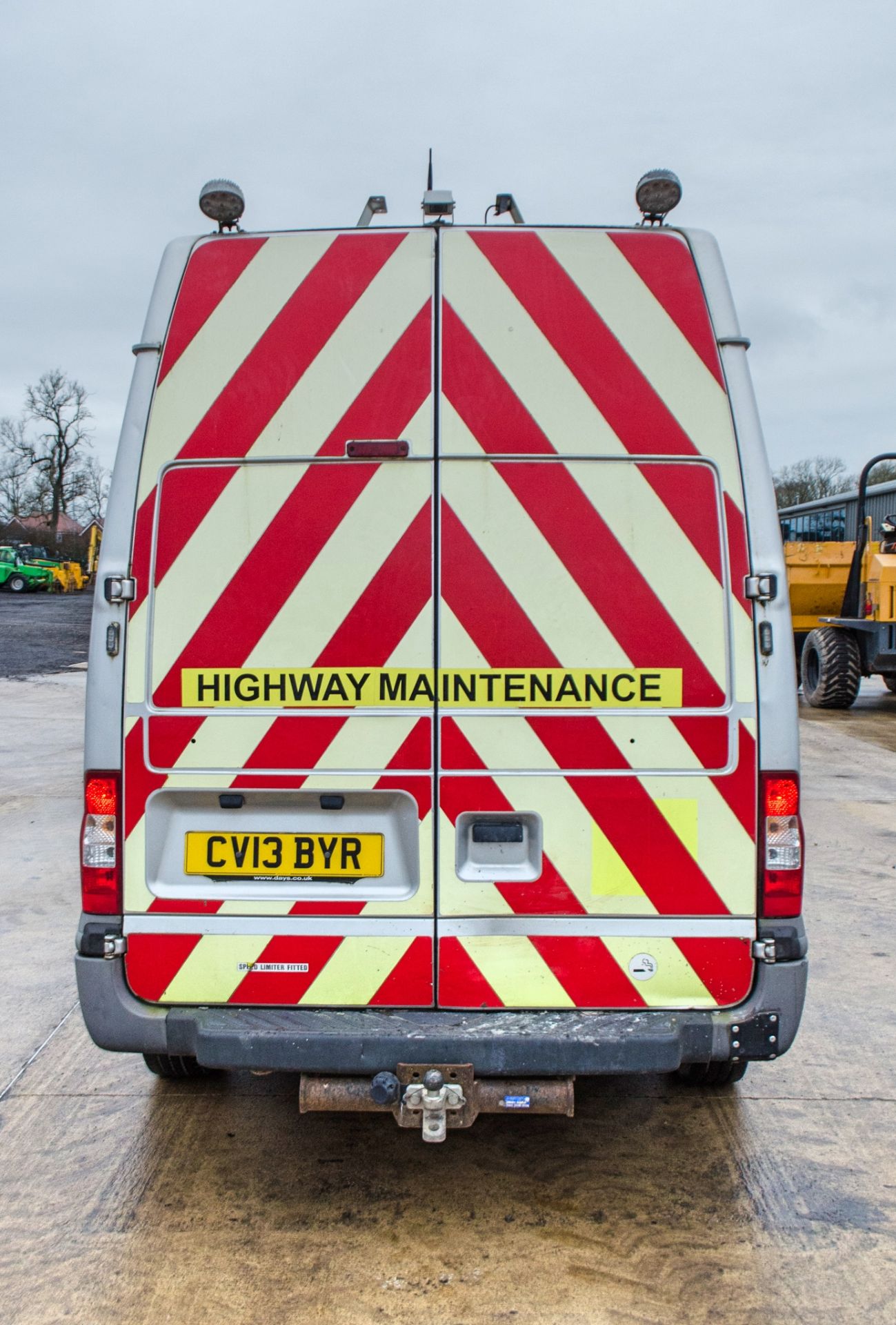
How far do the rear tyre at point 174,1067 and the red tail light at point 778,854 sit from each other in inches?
77.3

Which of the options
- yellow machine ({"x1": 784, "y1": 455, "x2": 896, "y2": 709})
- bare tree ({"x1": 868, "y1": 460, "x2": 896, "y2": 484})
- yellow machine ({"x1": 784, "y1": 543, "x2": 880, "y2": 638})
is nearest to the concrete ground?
yellow machine ({"x1": 784, "y1": 455, "x2": 896, "y2": 709})

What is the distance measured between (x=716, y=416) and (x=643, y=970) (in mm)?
1464

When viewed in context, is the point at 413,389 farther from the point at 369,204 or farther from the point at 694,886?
the point at 694,886

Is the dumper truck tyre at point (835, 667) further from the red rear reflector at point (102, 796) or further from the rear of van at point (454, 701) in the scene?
A: the red rear reflector at point (102, 796)

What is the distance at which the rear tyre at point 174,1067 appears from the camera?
354 centimetres

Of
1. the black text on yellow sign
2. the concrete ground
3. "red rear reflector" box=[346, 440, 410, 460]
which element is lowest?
the concrete ground

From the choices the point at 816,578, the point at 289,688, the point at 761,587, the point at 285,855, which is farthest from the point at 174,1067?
the point at 816,578

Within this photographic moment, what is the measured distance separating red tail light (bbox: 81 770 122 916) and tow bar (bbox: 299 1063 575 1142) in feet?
2.33

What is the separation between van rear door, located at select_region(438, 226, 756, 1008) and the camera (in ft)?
8.96

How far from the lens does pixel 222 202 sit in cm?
300

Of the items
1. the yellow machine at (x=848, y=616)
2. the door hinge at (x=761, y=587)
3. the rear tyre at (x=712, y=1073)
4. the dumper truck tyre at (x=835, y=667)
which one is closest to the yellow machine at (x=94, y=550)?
the door hinge at (x=761, y=587)

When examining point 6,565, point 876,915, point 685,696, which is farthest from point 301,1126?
point 6,565

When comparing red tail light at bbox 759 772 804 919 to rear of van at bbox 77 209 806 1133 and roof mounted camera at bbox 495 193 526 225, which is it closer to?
rear of van at bbox 77 209 806 1133

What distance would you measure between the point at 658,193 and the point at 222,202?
1243mm
